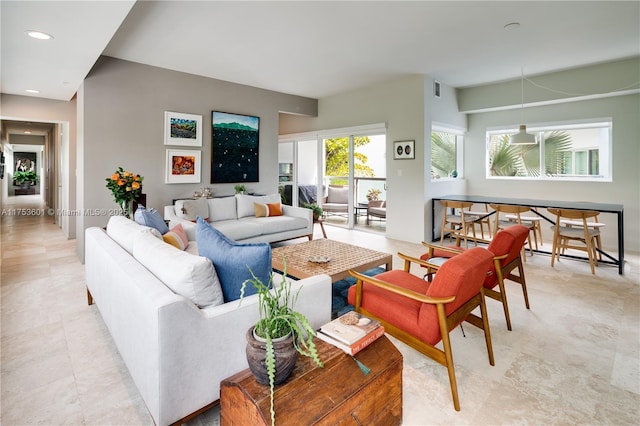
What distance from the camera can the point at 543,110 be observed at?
19.7 ft

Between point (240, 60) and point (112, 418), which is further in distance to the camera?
point (240, 60)

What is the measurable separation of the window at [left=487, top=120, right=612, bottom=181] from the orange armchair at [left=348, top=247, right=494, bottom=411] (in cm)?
518

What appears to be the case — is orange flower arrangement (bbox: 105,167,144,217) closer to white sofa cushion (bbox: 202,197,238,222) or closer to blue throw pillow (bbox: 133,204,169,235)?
blue throw pillow (bbox: 133,204,169,235)

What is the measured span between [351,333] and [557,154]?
629cm

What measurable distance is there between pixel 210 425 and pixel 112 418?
51 centimetres

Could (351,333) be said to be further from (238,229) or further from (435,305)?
(238,229)

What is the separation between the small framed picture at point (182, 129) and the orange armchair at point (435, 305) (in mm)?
4237

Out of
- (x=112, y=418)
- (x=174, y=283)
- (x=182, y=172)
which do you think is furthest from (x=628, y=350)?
(x=182, y=172)

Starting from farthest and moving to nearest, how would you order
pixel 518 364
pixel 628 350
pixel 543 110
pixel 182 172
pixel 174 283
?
pixel 543 110
pixel 182 172
pixel 628 350
pixel 518 364
pixel 174 283

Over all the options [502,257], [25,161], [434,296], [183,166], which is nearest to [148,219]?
[434,296]

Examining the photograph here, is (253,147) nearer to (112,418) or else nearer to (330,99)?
(330,99)

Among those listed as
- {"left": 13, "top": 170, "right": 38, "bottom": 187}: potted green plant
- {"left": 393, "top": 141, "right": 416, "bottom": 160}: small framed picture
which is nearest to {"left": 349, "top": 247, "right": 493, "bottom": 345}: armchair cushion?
{"left": 393, "top": 141, "right": 416, "bottom": 160}: small framed picture

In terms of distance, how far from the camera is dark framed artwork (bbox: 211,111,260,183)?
18.6 ft

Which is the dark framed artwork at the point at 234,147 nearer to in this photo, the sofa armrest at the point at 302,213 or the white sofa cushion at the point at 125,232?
the sofa armrest at the point at 302,213
